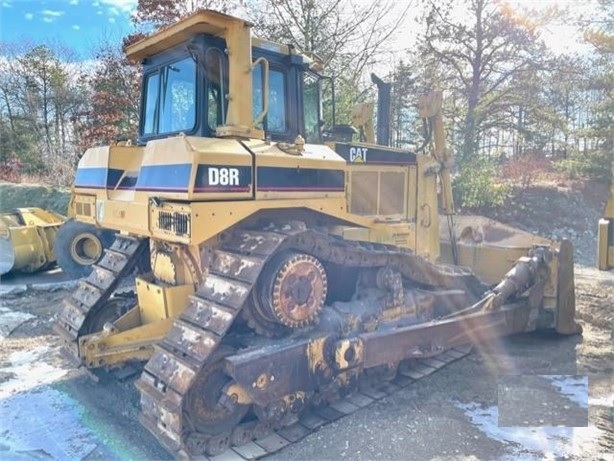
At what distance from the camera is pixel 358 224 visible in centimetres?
450

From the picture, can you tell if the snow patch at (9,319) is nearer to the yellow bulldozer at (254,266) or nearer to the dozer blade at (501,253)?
the yellow bulldozer at (254,266)

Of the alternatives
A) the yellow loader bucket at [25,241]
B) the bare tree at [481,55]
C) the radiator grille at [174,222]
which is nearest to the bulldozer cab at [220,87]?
the radiator grille at [174,222]

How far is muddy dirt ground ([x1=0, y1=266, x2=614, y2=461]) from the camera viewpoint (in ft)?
11.8

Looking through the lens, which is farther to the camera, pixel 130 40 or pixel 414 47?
pixel 414 47

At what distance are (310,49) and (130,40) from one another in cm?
486

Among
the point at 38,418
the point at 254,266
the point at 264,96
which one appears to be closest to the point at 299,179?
the point at 264,96

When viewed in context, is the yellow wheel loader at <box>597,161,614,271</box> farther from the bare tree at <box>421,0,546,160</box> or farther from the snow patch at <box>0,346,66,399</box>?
the bare tree at <box>421,0,546,160</box>

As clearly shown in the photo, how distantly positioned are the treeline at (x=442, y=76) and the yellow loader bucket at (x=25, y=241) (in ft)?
17.6

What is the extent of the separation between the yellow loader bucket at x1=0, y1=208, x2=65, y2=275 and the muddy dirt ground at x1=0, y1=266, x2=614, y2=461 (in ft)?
11.9

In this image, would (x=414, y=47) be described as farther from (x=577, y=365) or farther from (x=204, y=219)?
(x=204, y=219)

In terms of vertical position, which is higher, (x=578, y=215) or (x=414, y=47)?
(x=414, y=47)

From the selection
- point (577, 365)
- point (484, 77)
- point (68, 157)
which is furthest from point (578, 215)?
point (68, 157)

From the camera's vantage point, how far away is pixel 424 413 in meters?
4.09

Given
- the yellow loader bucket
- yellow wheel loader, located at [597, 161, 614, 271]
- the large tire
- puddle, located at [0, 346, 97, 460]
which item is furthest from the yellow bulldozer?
the yellow loader bucket
